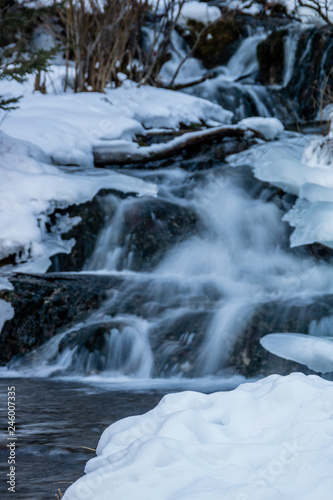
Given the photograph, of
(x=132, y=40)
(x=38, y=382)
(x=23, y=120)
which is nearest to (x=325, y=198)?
(x=38, y=382)

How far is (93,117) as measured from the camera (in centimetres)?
837

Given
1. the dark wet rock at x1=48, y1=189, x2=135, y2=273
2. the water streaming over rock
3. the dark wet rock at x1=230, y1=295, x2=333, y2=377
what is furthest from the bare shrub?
the dark wet rock at x1=230, y1=295, x2=333, y2=377

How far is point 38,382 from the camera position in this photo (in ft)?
12.8

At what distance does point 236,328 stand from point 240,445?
2748 mm

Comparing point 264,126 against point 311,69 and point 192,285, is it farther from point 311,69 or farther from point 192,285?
point 192,285

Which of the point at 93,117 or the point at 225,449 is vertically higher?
the point at 225,449

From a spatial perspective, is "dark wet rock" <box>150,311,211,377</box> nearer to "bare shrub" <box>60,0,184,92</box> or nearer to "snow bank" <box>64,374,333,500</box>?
"snow bank" <box>64,374,333,500</box>

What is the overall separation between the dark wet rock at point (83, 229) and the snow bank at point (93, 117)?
1.23m

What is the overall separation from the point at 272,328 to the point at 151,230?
7.28ft

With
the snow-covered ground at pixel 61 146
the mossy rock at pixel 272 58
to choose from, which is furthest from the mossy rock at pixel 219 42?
the snow-covered ground at pixel 61 146

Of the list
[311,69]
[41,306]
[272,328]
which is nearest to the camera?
[272,328]

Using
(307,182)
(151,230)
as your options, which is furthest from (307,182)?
(151,230)

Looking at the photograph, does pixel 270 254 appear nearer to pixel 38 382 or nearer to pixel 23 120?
pixel 38 382

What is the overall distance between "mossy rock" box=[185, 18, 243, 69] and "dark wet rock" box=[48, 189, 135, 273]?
325 inches
